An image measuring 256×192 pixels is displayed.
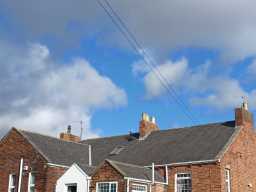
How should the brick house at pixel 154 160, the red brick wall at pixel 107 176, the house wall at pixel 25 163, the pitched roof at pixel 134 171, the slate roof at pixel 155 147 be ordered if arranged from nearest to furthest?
the red brick wall at pixel 107 176 < the pitched roof at pixel 134 171 < the brick house at pixel 154 160 < the slate roof at pixel 155 147 < the house wall at pixel 25 163

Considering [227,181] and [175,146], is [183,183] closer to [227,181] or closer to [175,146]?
[227,181]

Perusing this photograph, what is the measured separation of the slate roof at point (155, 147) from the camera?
3794cm

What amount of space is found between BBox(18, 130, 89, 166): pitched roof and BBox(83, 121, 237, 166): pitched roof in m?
1.54

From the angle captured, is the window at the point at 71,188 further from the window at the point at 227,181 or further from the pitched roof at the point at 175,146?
the window at the point at 227,181

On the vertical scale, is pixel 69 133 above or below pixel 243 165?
above

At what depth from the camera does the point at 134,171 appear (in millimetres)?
35125

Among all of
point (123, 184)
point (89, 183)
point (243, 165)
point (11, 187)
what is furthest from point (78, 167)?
Answer: point (243, 165)

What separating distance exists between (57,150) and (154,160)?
8599 mm

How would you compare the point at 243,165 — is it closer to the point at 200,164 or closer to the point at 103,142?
the point at 200,164

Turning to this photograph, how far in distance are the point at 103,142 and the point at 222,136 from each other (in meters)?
14.0

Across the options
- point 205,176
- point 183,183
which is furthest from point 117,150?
point 205,176

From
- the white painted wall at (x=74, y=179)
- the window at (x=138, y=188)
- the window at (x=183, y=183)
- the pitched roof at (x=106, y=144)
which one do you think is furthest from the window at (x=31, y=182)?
the window at (x=183, y=183)

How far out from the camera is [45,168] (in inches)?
1516

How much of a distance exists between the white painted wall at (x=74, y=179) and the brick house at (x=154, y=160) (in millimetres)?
862
